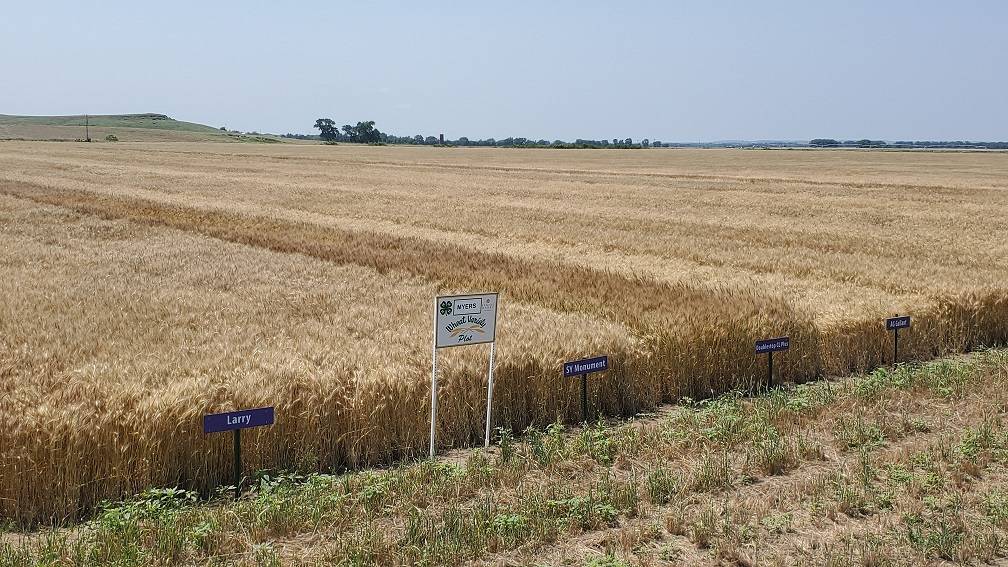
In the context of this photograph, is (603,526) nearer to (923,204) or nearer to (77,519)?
(77,519)

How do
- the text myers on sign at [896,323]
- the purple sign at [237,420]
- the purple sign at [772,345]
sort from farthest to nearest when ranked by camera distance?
1. the text myers on sign at [896,323]
2. the purple sign at [772,345]
3. the purple sign at [237,420]

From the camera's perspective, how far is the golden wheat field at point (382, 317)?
21.9 feet

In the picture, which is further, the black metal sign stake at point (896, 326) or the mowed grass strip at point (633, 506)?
the black metal sign stake at point (896, 326)

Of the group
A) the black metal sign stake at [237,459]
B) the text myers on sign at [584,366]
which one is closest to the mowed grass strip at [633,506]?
the black metal sign stake at [237,459]

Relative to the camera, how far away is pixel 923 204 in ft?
101

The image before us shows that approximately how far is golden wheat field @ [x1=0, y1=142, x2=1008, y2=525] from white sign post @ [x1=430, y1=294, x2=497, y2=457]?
414 mm

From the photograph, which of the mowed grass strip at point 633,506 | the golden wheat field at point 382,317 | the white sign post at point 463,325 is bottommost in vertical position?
the mowed grass strip at point 633,506

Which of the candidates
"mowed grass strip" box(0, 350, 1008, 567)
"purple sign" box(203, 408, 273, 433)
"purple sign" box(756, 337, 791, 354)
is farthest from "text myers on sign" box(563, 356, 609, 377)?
"purple sign" box(203, 408, 273, 433)

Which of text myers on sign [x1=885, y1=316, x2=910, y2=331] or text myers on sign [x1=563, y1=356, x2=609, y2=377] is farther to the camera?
text myers on sign [x1=885, y1=316, x2=910, y2=331]

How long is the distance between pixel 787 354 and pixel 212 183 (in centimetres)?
3468

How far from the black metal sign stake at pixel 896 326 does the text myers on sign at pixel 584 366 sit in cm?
441

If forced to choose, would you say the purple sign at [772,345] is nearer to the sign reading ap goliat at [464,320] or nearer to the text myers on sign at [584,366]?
the text myers on sign at [584,366]

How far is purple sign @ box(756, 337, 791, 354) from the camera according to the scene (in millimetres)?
9312

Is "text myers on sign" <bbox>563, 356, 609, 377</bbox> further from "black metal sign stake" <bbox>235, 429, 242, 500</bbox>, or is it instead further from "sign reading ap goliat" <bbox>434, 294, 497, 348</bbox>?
"black metal sign stake" <bbox>235, 429, 242, 500</bbox>
